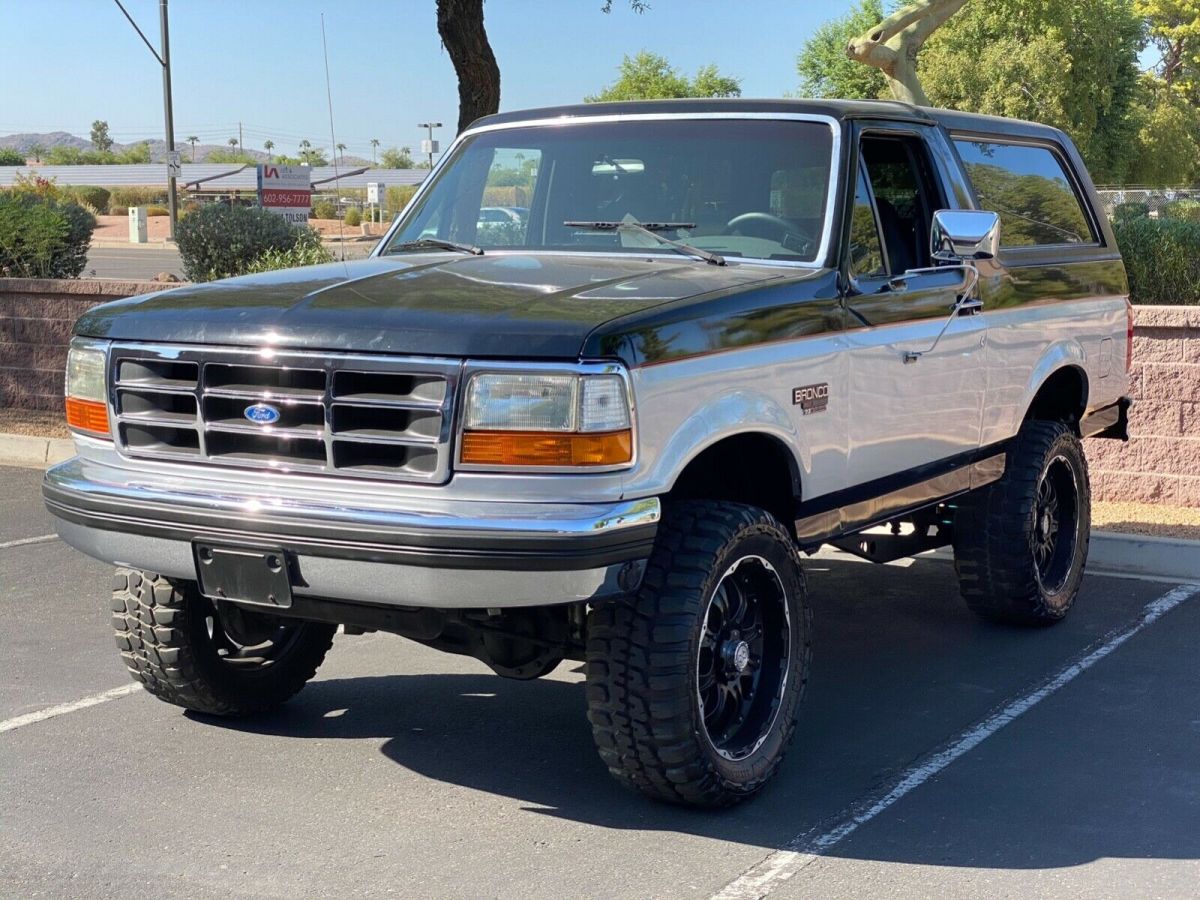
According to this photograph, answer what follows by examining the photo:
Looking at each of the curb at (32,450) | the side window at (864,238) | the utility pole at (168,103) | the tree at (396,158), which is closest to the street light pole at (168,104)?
the utility pole at (168,103)

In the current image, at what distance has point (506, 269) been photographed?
196 inches

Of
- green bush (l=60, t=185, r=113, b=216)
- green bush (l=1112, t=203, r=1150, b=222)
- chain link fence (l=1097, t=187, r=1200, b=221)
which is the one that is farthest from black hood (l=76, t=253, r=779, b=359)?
green bush (l=60, t=185, r=113, b=216)

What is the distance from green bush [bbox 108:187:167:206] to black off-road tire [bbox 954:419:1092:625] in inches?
2634

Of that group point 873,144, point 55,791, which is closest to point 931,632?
point 873,144

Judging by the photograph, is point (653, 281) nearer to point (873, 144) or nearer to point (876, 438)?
point (876, 438)

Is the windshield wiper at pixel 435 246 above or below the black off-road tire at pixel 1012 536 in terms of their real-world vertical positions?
above

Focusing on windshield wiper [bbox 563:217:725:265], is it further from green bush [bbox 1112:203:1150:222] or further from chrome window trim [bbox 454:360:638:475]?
green bush [bbox 1112:203:1150:222]

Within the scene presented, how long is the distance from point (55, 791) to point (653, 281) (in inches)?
95.7

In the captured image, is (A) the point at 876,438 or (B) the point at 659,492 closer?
(B) the point at 659,492

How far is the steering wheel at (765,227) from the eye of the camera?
5281mm

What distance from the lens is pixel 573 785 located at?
485 cm

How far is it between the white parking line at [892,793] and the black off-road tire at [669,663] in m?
0.30

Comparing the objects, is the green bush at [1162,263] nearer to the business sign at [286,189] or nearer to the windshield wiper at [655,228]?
the windshield wiper at [655,228]

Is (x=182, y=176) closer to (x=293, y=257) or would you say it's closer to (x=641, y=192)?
(x=293, y=257)
